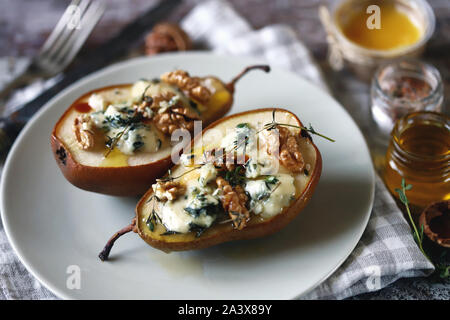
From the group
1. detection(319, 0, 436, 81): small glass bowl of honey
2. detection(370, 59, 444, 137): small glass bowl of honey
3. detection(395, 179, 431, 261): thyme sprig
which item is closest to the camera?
detection(395, 179, 431, 261): thyme sprig

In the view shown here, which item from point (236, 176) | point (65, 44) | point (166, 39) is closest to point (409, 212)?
point (236, 176)

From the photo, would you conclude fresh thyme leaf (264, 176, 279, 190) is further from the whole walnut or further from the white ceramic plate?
the whole walnut

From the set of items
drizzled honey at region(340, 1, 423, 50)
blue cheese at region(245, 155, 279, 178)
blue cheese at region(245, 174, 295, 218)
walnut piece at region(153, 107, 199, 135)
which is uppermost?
walnut piece at region(153, 107, 199, 135)

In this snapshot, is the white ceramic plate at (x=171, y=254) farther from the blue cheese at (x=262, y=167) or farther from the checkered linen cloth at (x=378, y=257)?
the blue cheese at (x=262, y=167)

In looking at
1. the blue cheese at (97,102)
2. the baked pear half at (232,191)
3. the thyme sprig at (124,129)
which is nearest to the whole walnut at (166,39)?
the blue cheese at (97,102)

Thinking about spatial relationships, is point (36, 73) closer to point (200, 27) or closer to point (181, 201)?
point (200, 27)

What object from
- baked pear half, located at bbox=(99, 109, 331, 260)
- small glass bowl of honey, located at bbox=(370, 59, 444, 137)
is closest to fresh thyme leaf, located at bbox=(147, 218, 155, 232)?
baked pear half, located at bbox=(99, 109, 331, 260)

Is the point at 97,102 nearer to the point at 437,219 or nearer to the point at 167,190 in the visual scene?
the point at 167,190

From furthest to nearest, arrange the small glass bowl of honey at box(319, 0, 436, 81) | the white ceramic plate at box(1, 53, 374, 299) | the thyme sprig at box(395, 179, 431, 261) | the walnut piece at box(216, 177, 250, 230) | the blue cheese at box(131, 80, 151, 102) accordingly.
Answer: the small glass bowl of honey at box(319, 0, 436, 81) → the blue cheese at box(131, 80, 151, 102) → the thyme sprig at box(395, 179, 431, 261) → the white ceramic plate at box(1, 53, 374, 299) → the walnut piece at box(216, 177, 250, 230)
